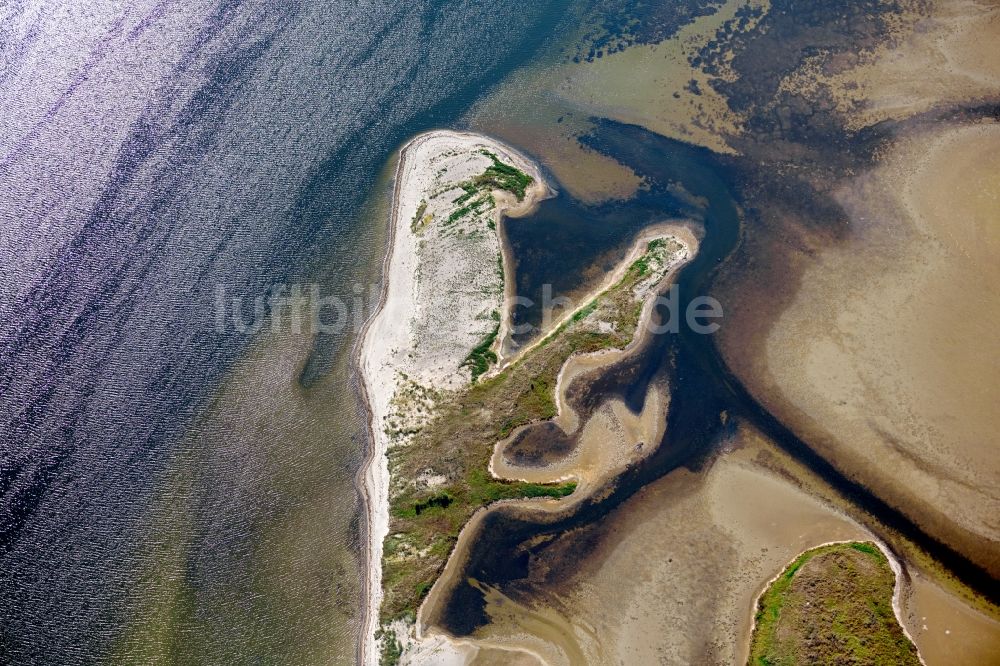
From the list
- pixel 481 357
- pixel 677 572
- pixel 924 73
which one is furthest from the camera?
pixel 924 73

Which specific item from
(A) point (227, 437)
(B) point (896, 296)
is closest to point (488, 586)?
(A) point (227, 437)

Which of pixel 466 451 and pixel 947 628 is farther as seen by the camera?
pixel 466 451

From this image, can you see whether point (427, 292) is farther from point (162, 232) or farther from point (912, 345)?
point (912, 345)

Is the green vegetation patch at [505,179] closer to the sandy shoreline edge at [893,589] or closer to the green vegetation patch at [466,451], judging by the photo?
the green vegetation patch at [466,451]

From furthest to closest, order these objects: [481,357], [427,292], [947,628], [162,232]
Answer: [162,232] → [427,292] → [481,357] → [947,628]

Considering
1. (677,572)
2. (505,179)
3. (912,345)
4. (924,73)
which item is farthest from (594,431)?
(924,73)

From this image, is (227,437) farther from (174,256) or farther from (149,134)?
(149,134)

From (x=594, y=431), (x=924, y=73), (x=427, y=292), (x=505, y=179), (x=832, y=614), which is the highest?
(x=505, y=179)
